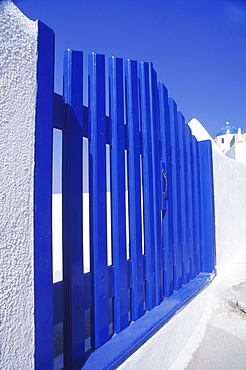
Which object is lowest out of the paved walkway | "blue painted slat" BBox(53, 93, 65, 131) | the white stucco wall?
the paved walkway

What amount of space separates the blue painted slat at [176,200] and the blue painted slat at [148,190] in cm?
44

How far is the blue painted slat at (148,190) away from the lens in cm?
188

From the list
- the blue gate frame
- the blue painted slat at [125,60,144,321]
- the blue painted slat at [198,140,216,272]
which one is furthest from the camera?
the blue painted slat at [198,140,216,272]

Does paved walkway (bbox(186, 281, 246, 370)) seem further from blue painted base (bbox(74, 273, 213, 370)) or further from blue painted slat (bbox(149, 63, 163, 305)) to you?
blue painted slat (bbox(149, 63, 163, 305))

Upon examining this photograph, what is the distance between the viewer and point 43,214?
105 centimetres

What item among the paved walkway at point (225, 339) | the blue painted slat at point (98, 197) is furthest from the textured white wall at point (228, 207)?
the blue painted slat at point (98, 197)

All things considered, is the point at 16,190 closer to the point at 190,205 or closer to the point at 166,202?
the point at 166,202

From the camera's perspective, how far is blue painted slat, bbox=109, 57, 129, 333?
1.58m

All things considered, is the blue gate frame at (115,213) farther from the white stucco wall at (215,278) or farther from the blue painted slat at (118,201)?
the white stucco wall at (215,278)

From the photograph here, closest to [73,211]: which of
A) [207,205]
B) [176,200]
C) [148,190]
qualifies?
[148,190]

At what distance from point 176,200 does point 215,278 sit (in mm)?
1356

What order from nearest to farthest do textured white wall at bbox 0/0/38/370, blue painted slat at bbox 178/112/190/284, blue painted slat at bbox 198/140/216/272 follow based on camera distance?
textured white wall at bbox 0/0/38/370, blue painted slat at bbox 178/112/190/284, blue painted slat at bbox 198/140/216/272

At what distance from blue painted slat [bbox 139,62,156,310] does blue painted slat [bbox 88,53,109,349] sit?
481 mm

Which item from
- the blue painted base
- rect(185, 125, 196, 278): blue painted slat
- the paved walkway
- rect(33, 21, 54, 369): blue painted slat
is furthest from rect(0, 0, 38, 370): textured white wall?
rect(185, 125, 196, 278): blue painted slat
